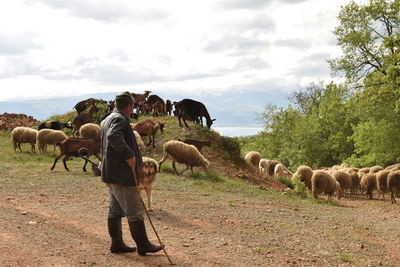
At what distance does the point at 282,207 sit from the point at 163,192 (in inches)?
140

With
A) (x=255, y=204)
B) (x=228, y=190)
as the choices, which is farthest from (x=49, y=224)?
(x=228, y=190)

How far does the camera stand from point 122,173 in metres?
6.65

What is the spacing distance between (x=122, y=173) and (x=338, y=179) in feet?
58.8

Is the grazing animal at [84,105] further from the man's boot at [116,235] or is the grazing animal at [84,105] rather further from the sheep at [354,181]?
the man's boot at [116,235]

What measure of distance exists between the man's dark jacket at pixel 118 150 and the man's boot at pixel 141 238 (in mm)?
612

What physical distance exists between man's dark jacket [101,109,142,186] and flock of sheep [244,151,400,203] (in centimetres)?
1260

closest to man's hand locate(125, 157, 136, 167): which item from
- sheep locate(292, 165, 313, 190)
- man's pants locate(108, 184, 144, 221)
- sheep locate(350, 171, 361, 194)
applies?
man's pants locate(108, 184, 144, 221)

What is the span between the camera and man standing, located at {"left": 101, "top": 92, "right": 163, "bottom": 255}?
21.6 feet

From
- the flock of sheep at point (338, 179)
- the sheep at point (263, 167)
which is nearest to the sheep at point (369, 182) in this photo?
the flock of sheep at point (338, 179)

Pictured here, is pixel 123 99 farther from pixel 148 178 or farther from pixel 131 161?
pixel 148 178

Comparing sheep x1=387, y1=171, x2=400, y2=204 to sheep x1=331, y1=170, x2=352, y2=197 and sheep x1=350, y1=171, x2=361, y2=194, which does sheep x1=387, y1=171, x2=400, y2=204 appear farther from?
sheep x1=350, y1=171, x2=361, y2=194

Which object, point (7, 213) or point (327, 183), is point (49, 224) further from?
point (327, 183)

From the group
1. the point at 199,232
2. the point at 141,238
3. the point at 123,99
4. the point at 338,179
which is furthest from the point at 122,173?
the point at 338,179

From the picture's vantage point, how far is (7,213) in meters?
9.52
